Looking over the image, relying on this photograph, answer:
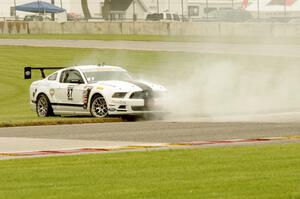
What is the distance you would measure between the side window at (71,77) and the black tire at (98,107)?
38.9 inches

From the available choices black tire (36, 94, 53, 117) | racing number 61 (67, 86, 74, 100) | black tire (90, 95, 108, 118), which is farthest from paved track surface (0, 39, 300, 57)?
black tire (90, 95, 108, 118)

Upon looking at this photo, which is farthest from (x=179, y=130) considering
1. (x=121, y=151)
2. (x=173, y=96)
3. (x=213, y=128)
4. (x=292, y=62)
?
(x=292, y=62)

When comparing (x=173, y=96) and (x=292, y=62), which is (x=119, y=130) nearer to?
(x=173, y=96)

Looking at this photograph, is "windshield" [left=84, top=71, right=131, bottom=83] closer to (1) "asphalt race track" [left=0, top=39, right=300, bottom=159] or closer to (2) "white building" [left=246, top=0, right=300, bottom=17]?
(1) "asphalt race track" [left=0, top=39, right=300, bottom=159]

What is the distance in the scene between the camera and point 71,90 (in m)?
26.4

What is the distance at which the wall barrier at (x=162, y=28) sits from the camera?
5359 cm

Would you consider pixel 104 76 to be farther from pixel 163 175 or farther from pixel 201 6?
pixel 201 6

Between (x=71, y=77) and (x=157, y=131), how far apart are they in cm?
660

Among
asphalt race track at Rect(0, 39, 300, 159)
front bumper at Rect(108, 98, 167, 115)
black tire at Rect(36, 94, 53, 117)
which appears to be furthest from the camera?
black tire at Rect(36, 94, 53, 117)

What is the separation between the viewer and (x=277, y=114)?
25094mm

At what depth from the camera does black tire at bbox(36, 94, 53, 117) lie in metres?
27.2

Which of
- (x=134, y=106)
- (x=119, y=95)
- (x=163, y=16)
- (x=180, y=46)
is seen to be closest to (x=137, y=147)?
(x=134, y=106)

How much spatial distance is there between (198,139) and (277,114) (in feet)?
21.8

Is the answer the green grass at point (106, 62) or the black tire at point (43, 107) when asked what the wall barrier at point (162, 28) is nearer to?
the green grass at point (106, 62)
